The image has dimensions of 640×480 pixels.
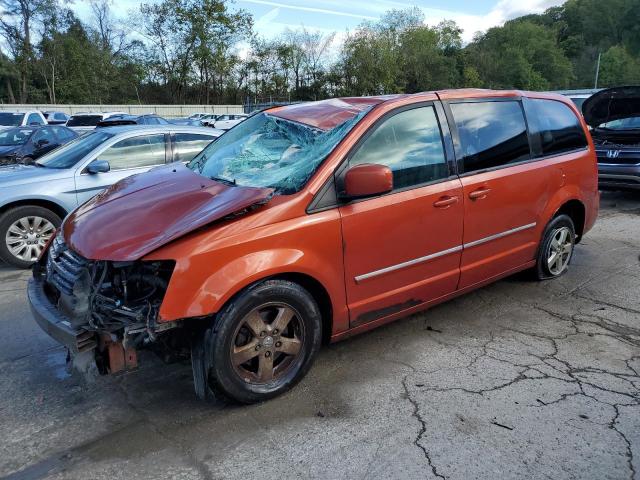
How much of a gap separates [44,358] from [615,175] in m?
9.10

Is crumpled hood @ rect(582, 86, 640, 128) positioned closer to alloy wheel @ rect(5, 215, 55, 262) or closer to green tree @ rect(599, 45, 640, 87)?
alloy wheel @ rect(5, 215, 55, 262)

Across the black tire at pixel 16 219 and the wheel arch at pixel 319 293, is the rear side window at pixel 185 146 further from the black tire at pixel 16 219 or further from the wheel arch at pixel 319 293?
the wheel arch at pixel 319 293

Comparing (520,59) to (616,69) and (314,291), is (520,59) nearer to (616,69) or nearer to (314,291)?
(616,69)

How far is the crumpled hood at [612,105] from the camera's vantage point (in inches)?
361

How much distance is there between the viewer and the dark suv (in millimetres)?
8836

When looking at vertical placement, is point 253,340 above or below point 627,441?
above

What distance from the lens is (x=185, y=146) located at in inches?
273

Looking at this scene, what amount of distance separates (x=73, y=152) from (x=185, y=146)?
1.38 m

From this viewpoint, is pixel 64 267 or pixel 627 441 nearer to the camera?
pixel 627 441

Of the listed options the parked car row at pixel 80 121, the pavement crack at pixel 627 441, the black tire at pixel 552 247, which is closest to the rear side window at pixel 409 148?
the black tire at pixel 552 247

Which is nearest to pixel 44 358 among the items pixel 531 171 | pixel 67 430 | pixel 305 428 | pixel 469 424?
pixel 67 430

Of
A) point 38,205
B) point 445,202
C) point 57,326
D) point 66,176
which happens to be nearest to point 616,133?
point 445,202

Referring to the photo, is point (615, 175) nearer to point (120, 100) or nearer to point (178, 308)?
point (178, 308)

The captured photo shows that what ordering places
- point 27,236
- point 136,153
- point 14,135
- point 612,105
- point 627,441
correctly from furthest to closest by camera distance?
point 14,135 → point 612,105 → point 136,153 → point 27,236 → point 627,441
